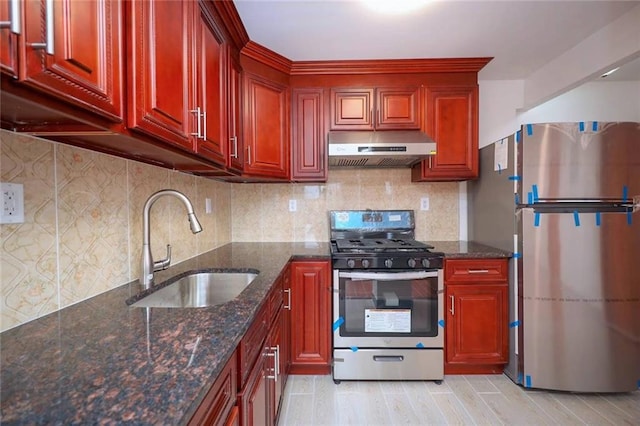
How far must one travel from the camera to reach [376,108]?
233 cm

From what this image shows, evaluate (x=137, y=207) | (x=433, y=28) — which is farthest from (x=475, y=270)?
(x=137, y=207)

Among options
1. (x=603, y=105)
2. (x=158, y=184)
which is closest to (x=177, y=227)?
(x=158, y=184)

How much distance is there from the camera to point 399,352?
6.69 ft

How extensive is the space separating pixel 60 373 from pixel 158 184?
113cm

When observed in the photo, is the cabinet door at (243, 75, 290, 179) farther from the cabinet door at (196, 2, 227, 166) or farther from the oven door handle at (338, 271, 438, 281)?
the oven door handle at (338, 271, 438, 281)

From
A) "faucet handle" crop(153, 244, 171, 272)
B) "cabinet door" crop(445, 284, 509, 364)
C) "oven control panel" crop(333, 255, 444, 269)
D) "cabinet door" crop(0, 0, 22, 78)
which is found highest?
"cabinet door" crop(0, 0, 22, 78)

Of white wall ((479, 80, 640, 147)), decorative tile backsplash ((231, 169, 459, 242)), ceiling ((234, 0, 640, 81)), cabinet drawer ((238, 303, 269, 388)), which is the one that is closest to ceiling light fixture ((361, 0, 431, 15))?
ceiling ((234, 0, 640, 81))

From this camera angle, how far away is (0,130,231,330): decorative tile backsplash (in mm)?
868

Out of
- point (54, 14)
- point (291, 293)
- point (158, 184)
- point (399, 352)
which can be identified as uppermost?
point (54, 14)

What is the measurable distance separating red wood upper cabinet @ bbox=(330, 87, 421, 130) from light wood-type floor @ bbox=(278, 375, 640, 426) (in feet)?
6.37

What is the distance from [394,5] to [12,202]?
1.93 metres

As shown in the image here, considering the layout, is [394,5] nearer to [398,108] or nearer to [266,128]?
[398,108]

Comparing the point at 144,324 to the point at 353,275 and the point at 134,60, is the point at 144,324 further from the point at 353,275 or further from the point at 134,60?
the point at 353,275

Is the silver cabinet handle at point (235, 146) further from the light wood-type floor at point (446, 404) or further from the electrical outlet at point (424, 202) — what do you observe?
the electrical outlet at point (424, 202)
